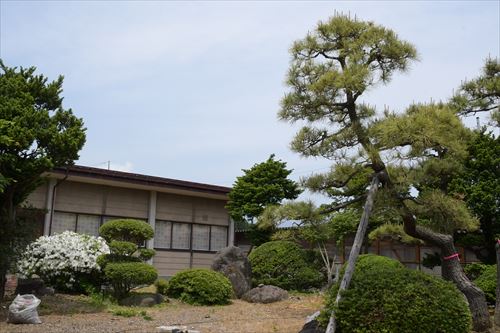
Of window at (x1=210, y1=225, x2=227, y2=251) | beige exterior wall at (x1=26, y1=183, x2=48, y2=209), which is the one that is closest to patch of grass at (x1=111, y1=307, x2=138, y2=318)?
beige exterior wall at (x1=26, y1=183, x2=48, y2=209)

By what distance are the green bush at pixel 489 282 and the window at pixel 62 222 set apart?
12.0 meters

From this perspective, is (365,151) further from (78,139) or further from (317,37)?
(78,139)

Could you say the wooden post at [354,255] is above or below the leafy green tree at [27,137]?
below

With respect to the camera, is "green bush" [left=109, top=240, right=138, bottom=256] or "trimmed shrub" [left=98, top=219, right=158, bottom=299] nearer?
"trimmed shrub" [left=98, top=219, right=158, bottom=299]

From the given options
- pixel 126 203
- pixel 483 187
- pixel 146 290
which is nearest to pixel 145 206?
pixel 126 203

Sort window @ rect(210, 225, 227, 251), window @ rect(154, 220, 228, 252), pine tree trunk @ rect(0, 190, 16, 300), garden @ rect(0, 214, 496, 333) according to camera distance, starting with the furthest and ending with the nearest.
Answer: window @ rect(210, 225, 227, 251)
window @ rect(154, 220, 228, 252)
pine tree trunk @ rect(0, 190, 16, 300)
garden @ rect(0, 214, 496, 333)

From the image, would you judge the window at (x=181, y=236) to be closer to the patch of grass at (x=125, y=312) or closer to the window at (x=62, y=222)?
the window at (x=62, y=222)

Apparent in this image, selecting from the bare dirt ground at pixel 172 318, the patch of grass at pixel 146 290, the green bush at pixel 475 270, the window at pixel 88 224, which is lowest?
the bare dirt ground at pixel 172 318

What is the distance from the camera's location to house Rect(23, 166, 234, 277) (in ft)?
53.5

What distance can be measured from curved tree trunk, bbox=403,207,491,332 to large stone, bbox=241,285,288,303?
4.60 metres

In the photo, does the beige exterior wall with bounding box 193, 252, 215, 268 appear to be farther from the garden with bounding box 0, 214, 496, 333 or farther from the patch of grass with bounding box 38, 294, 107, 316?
the patch of grass with bounding box 38, 294, 107, 316

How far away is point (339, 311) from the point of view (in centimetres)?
757

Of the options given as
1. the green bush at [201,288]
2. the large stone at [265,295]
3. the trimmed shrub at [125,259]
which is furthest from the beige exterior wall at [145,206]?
the large stone at [265,295]

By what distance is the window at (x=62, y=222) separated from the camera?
54.2 feet
